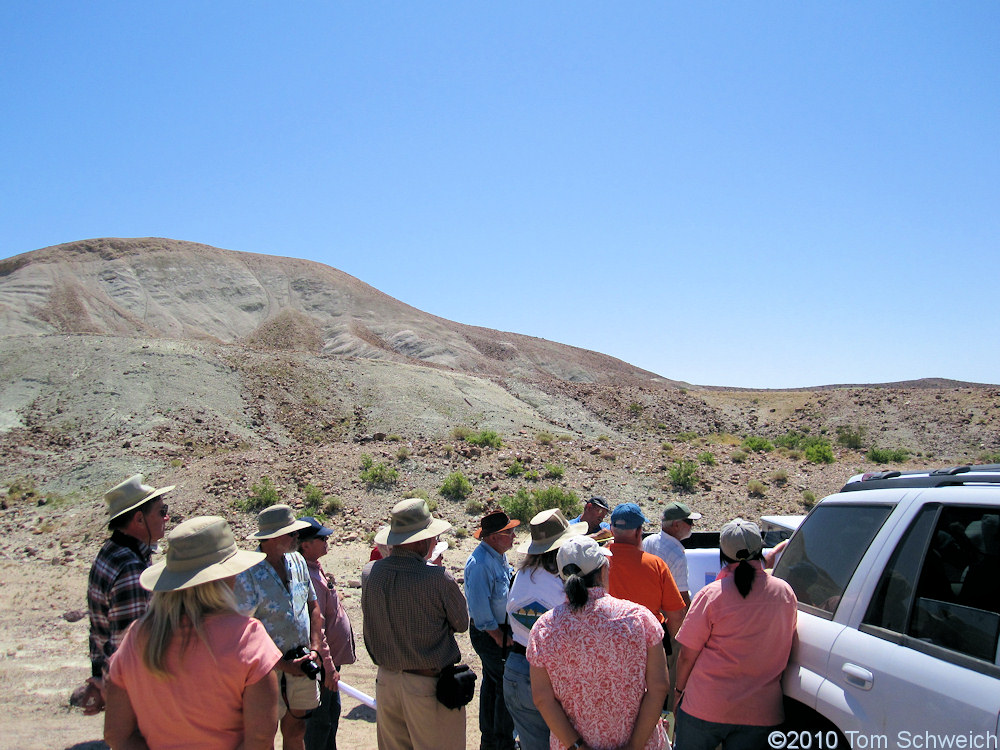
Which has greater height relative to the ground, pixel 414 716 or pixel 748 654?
pixel 748 654

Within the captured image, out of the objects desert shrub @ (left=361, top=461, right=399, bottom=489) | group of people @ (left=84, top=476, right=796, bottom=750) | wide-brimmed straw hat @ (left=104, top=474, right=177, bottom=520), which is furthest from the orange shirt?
desert shrub @ (left=361, top=461, right=399, bottom=489)

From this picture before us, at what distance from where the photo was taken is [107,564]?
384cm

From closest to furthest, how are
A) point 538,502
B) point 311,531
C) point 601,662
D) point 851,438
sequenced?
1. point 601,662
2. point 311,531
3. point 538,502
4. point 851,438

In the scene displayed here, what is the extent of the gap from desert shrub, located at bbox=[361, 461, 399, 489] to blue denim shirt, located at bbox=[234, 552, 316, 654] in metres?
15.0

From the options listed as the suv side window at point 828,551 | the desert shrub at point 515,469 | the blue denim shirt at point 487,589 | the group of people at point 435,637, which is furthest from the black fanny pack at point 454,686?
the desert shrub at point 515,469

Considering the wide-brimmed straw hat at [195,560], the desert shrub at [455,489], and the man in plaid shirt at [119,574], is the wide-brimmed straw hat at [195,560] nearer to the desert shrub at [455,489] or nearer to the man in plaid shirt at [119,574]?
the man in plaid shirt at [119,574]

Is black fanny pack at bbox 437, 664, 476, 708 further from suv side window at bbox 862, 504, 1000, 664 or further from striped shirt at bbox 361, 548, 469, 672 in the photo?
suv side window at bbox 862, 504, 1000, 664

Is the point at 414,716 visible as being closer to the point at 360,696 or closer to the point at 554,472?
the point at 360,696

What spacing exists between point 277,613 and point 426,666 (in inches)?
35.9

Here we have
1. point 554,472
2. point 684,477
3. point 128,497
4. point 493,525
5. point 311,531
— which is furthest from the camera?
point 554,472

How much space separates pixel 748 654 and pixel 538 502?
14.8 m

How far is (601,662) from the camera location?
289 centimetres

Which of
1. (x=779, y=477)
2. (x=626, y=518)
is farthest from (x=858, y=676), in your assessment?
(x=779, y=477)

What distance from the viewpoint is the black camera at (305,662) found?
373 centimetres
